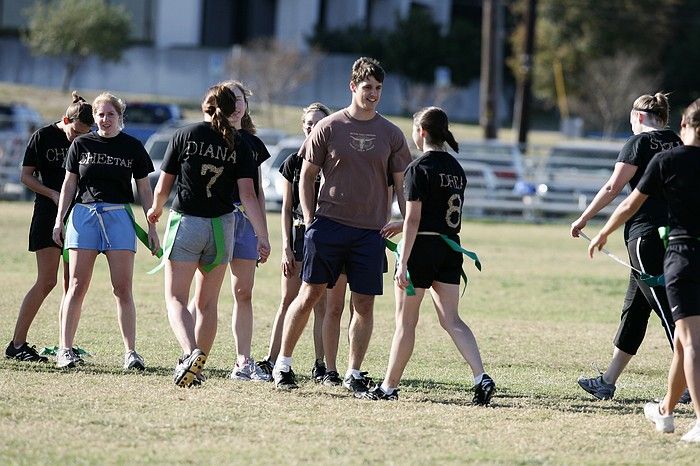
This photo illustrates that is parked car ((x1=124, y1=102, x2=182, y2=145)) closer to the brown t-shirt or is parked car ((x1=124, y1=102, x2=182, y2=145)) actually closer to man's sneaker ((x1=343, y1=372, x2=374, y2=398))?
the brown t-shirt

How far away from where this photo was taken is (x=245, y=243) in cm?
945

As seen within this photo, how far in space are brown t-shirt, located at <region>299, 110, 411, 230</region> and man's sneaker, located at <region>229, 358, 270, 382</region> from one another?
1308mm

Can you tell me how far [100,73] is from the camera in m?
61.9

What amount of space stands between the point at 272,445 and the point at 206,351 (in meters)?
2.24

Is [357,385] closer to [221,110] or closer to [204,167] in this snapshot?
[204,167]

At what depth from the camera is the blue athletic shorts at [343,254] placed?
8.85 meters

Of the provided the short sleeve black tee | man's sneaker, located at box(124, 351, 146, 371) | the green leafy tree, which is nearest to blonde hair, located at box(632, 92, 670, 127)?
man's sneaker, located at box(124, 351, 146, 371)

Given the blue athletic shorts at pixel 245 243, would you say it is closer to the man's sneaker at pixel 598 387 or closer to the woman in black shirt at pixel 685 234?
the man's sneaker at pixel 598 387

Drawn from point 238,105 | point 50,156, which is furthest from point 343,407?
point 50,156

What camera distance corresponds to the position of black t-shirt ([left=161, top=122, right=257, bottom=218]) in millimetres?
8789

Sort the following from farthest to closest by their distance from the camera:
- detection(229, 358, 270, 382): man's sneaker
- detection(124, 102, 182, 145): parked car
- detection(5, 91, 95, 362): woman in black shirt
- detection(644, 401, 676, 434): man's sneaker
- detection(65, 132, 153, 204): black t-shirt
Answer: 1. detection(124, 102, 182, 145): parked car
2. detection(5, 91, 95, 362): woman in black shirt
3. detection(65, 132, 153, 204): black t-shirt
4. detection(229, 358, 270, 382): man's sneaker
5. detection(644, 401, 676, 434): man's sneaker

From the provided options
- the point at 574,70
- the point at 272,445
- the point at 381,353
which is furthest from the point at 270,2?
the point at 272,445

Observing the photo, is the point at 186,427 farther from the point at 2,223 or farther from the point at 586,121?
the point at 586,121

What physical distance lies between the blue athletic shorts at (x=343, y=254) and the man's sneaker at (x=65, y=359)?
192cm
